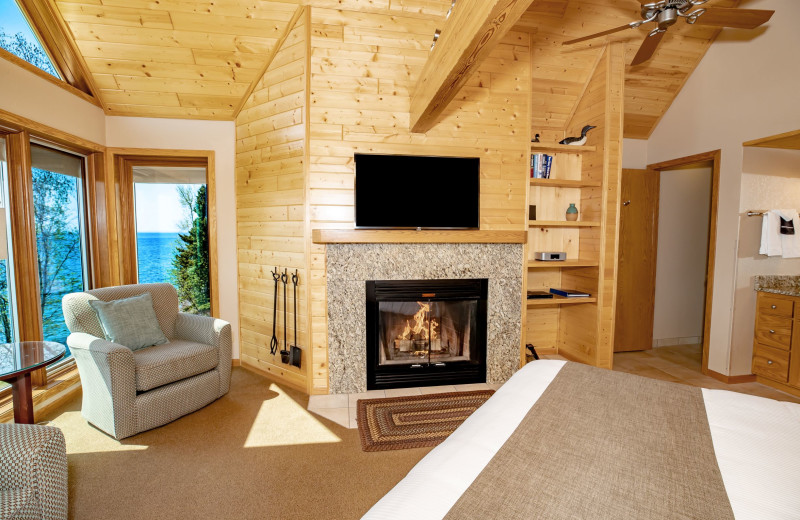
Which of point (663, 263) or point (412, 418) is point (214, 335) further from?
point (663, 263)

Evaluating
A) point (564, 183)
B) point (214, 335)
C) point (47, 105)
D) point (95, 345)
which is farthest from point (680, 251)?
point (47, 105)

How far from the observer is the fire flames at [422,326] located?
3461 millimetres

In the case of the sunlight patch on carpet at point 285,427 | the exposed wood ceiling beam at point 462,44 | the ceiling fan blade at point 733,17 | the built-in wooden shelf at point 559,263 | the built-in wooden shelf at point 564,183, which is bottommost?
the sunlight patch on carpet at point 285,427

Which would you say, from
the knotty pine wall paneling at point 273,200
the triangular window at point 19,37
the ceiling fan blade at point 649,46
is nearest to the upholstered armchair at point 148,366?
the knotty pine wall paneling at point 273,200

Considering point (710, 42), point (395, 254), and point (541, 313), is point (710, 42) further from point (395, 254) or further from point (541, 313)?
point (395, 254)

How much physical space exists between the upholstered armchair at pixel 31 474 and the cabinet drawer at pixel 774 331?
496cm

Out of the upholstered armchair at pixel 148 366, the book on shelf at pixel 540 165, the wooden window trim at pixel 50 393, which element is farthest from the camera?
the book on shelf at pixel 540 165

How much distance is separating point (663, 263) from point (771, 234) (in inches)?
45.8

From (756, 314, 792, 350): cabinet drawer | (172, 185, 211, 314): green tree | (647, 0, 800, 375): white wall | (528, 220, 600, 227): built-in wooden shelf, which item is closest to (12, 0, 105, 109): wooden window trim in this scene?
(172, 185, 211, 314): green tree

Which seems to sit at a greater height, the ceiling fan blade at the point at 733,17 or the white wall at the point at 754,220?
the ceiling fan blade at the point at 733,17

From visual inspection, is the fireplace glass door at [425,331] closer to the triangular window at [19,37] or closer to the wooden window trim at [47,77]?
the wooden window trim at [47,77]

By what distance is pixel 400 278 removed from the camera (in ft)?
10.9

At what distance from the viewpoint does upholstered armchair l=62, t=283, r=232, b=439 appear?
2.46 m

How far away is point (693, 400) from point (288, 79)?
3412 millimetres
